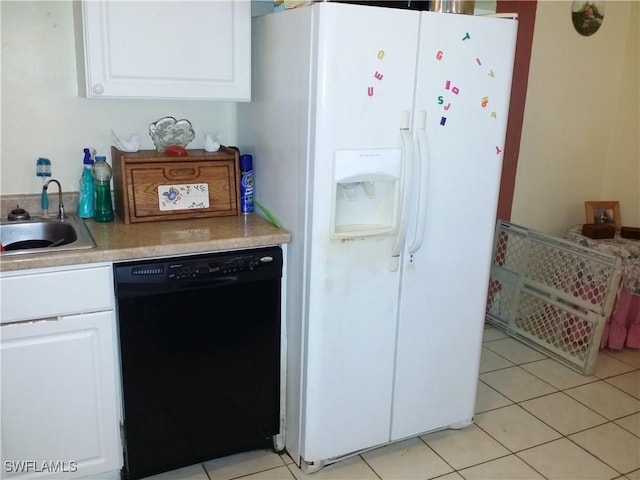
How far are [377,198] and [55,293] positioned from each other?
115 cm

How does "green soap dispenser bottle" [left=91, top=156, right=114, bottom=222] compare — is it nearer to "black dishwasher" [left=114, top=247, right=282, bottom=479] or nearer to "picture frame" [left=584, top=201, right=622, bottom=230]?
"black dishwasher" [left=114, top=247, right=282, bottom=479]

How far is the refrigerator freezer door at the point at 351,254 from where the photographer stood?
1843 millimetres

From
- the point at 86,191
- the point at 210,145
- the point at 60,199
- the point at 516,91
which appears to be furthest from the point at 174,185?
the point at 516,91

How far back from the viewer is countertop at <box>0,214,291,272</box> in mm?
1801

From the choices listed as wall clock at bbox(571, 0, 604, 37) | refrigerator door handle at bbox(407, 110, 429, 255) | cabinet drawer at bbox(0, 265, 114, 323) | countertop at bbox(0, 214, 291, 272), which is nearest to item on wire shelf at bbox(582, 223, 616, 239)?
wall clock at bbox(571, 0, 604, 37)

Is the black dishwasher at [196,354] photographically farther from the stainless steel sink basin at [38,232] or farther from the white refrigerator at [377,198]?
the stainless steel sink basin at [38,232]

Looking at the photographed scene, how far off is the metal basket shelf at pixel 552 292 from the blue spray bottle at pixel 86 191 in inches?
93.3

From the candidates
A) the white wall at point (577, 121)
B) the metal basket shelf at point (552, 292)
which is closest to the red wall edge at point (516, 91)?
the white wall at point (577, 121)

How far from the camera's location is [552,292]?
3195 mm

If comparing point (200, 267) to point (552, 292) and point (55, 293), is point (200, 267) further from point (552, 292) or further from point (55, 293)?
point (552, 292)

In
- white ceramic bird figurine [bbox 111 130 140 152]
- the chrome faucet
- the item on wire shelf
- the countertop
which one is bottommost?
the item on wire shelf

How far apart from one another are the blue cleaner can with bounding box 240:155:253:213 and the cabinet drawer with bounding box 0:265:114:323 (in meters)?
0.69

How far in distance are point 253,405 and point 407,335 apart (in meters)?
0.67

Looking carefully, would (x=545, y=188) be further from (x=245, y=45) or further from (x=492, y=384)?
(x=245, y=45)
